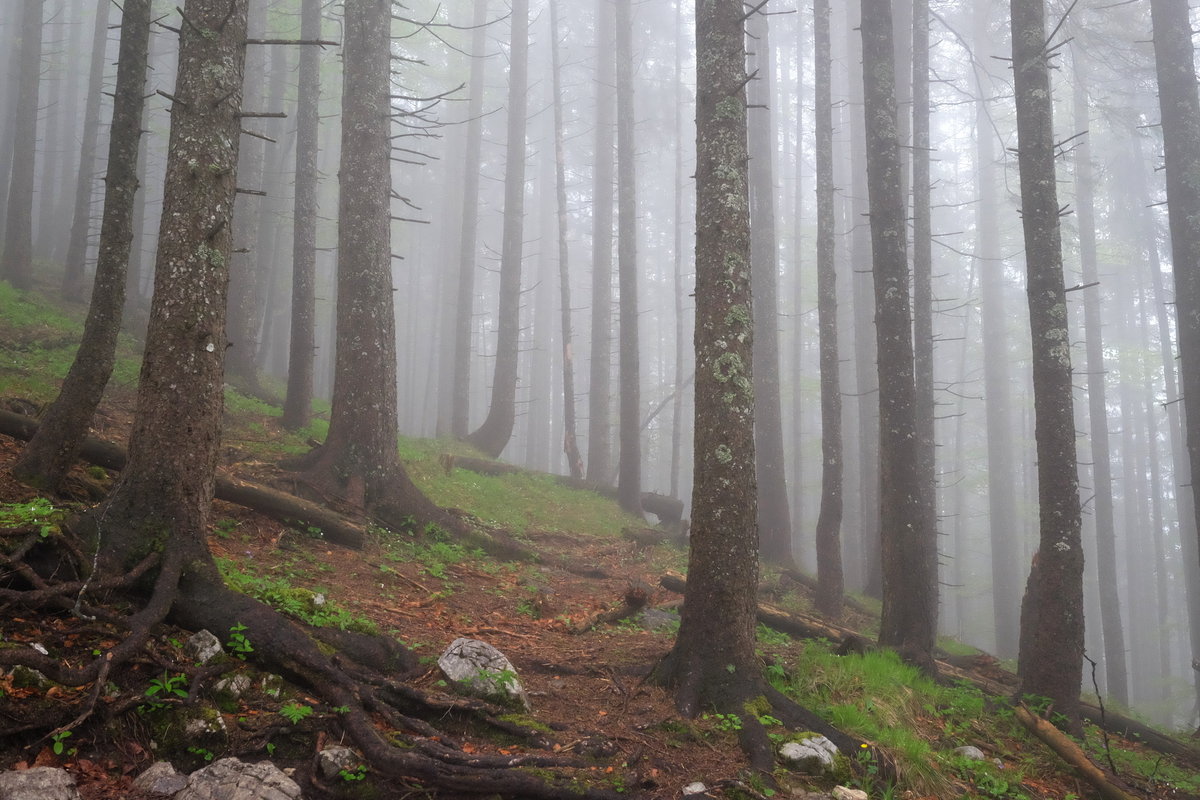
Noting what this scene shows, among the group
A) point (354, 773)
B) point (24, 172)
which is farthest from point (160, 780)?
point (24, 172)

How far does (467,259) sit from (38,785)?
2239cm

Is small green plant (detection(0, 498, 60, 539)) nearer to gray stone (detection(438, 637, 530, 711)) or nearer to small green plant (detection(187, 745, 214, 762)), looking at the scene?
small green plant (detection(187, 745, 214, 762))

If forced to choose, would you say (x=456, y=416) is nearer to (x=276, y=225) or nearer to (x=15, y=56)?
(x=276, y=225)

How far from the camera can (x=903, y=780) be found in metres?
5.53

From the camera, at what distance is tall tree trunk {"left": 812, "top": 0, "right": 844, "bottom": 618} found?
1247cm

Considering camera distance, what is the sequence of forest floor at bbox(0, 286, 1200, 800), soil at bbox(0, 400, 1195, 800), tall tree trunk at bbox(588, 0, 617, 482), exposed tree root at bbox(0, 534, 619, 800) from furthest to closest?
tall tree trunk at bbox(588, 0, 617, 482), exposed tree root at bbox(0, 534, 619, 800), forest floor at bbox(0, 286, 1200, 800), soil at bbox(0, 400, 1195, 800)

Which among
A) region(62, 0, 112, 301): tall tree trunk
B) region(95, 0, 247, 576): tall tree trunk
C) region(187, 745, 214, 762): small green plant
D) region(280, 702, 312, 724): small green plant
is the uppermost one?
region(62, 0, 112, 301): tall tree trunk

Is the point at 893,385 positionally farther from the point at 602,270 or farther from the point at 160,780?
the point at 602,270

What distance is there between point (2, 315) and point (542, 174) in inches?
1254

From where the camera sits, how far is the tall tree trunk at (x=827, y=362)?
1247 centimetres

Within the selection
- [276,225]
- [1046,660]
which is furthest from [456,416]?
[1046,660]

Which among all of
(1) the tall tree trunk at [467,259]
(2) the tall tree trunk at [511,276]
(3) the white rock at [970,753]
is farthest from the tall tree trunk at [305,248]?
(3) the white rock at [970,753]

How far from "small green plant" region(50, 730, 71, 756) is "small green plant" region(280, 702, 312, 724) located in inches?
42.5

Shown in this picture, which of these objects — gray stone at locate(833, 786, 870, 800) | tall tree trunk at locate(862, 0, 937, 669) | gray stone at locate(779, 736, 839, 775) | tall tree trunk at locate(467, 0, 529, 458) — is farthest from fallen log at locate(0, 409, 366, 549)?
tall tree trunk at locate(467, 0, 529, 458)
